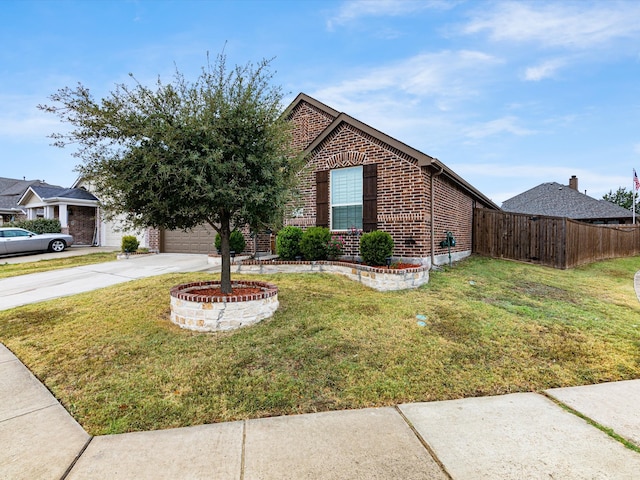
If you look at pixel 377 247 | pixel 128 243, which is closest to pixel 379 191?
pixel 377 247

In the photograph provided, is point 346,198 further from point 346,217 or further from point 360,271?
point 360,271

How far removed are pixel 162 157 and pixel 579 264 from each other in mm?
14461

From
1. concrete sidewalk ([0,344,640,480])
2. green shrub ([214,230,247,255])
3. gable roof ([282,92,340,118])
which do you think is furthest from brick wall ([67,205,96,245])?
concrete sidewalk ([0,344,640,480])

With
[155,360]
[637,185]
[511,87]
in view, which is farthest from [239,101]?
[637,185]

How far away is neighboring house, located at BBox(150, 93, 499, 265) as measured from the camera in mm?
8555

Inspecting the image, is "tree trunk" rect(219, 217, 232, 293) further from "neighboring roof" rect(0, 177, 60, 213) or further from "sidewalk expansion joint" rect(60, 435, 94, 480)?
"neighboring roof" rect(0, 177, 60, 213)

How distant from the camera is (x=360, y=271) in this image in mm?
7512

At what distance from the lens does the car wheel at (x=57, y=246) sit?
15.2 metres

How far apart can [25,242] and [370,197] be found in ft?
50.9

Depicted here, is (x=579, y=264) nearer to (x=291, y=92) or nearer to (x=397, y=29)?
(x=397, y=29)

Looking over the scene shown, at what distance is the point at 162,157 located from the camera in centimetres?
432

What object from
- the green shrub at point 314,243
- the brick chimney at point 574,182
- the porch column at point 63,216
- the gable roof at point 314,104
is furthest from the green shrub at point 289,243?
the brick chimney at point 574,182

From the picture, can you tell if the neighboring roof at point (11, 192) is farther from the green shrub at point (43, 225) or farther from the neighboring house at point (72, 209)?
the green shrub at point (43, 225)

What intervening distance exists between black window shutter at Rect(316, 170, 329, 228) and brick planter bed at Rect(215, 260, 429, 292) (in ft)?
6.06
